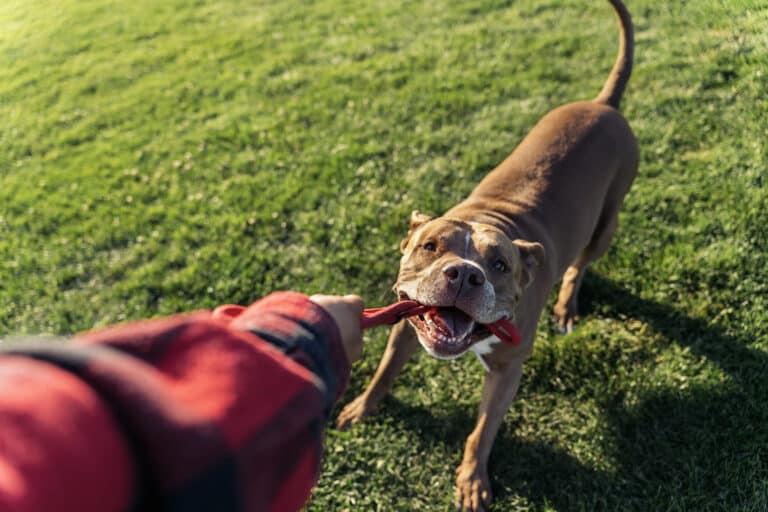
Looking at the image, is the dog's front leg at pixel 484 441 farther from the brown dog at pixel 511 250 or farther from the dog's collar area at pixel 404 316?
the dog's collar area at pixel 404 316

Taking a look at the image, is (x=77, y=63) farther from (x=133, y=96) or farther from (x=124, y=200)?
(x=124, y=200)

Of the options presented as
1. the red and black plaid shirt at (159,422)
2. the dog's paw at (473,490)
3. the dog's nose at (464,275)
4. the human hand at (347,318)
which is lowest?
the dog's paw at (473,490)

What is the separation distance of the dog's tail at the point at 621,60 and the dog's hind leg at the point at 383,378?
2659 millimetres

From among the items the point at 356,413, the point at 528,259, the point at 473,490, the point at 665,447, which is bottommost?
the point at 665,447

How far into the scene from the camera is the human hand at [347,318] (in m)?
1.79

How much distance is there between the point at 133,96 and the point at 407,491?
7.43 meters

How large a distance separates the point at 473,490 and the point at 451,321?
4.29 feet

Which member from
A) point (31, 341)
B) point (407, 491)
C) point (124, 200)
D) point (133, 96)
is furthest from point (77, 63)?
point (31, 341)

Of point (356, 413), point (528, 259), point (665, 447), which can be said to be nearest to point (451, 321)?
point (528, 259)

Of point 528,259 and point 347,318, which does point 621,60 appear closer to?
point 528,259

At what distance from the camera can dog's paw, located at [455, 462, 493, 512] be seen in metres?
3.50

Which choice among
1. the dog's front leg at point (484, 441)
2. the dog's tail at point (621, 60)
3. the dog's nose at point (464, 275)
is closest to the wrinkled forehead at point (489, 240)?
the dog's nose at point (464, 275)

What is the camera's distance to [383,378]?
13.2 feet

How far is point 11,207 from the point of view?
21.2ft
